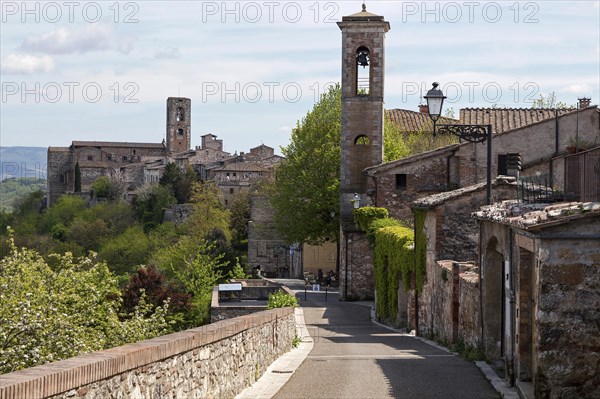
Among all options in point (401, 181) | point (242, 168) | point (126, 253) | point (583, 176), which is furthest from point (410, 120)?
point (242, 168)

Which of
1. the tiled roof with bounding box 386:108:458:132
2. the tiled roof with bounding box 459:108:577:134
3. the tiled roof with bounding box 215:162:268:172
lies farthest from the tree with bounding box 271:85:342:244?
the tiled roof with bounding box 215:162:268:172

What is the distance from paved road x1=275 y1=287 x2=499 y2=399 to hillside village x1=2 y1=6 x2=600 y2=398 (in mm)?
725

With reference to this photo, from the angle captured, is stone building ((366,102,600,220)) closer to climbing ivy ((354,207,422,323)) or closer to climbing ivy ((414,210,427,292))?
climbing ivy ((354,207,422,323))

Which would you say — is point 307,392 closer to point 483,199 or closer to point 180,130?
point 483,199

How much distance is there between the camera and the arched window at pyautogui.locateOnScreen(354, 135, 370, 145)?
1805 inches

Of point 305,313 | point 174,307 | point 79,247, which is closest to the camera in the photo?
point 305,313

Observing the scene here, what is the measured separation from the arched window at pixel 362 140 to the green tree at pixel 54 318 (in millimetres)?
18769

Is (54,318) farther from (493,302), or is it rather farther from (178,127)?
(178,127)

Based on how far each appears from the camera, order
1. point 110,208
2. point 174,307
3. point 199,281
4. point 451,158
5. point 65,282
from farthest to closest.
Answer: point 110,208 < point 199,281 < point 174,307 < point 451,158 < point 65,282

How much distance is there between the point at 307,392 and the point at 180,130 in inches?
5928

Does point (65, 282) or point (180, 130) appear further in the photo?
point (180, 130)

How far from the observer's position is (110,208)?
117 m

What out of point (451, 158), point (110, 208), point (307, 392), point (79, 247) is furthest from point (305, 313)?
point (110, 208)

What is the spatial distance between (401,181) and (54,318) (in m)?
23.3
